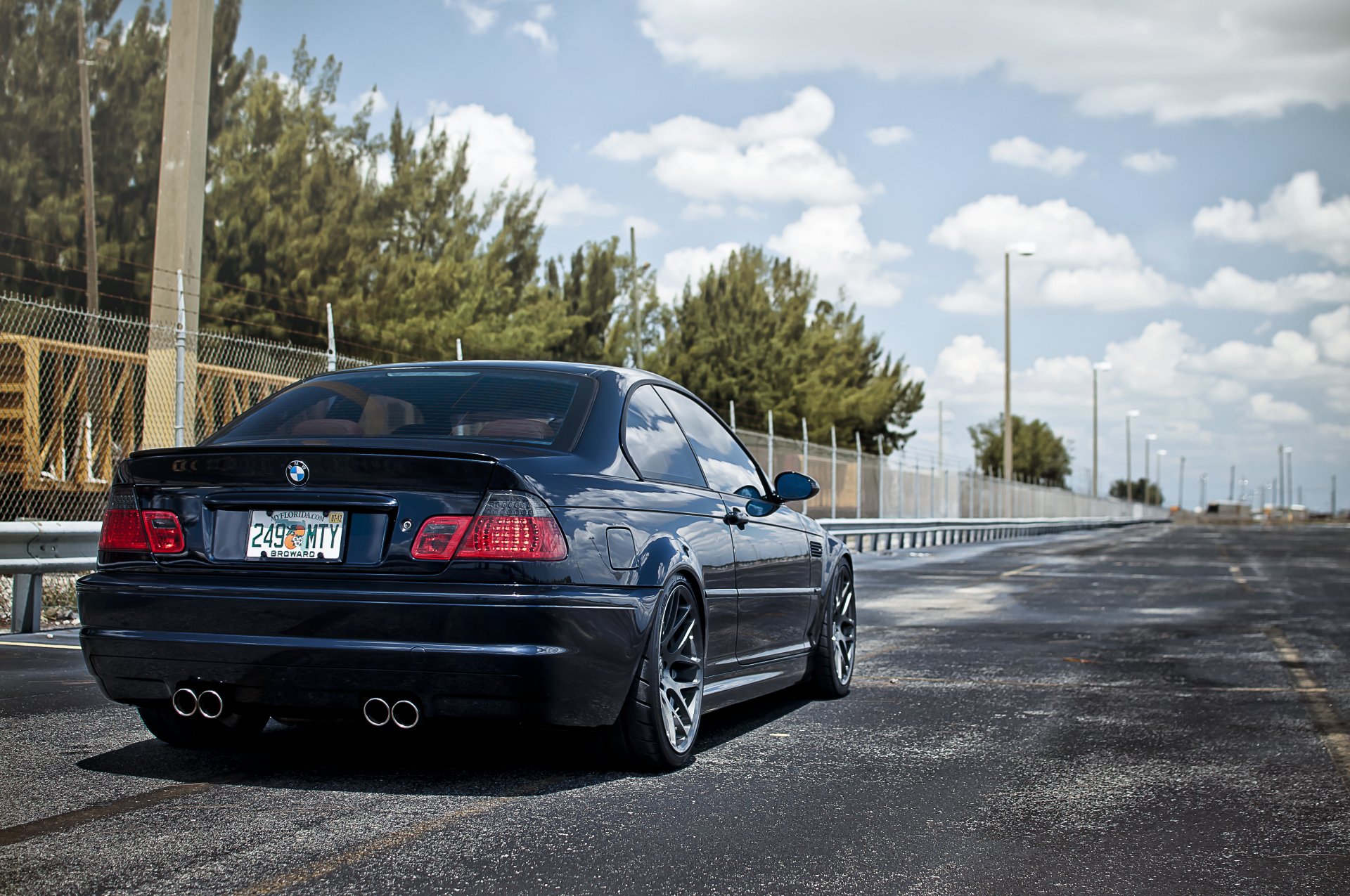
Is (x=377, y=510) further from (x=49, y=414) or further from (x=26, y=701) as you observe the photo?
(x=49, y=414)

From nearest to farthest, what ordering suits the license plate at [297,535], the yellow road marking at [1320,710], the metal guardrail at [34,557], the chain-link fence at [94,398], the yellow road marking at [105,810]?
the yellow road marking at [105,810] < the license plate at [297,535] < the yellow road marking at [1320,710] < the metal guardrail at [34,557] < the chain-link fence at [94,398]

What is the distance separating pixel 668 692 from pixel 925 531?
2788 cm

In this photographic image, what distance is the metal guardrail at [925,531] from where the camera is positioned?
26.6 meters

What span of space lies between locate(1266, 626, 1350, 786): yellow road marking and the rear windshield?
3.22m

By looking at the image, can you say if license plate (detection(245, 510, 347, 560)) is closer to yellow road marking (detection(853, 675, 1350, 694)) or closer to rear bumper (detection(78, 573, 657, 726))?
rear bumper (detection(78, 573, 657, 726))

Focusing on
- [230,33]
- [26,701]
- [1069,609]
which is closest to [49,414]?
[26,701]

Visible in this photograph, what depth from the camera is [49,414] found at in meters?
15.3

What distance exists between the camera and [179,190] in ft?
47.0

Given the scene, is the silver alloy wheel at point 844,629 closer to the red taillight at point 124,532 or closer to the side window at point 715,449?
the side window at point 715,449

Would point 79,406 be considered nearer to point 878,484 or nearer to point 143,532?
point 143,532

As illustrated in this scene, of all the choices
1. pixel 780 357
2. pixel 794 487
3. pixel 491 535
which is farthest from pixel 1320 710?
pixel 780 357

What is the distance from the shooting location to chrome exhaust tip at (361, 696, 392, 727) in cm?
471

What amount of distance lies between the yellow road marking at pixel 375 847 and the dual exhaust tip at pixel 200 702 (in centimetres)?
88

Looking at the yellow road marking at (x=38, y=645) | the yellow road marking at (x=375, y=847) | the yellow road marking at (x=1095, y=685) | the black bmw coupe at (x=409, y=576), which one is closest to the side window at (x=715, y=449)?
the black bmw coupe at (x=409, y=576)
